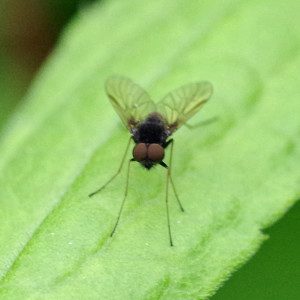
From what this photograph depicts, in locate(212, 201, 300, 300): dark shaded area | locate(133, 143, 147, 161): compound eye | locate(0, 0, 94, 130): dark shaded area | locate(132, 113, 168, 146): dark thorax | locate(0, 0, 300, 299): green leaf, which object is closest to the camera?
locate(0, 0, 300, 299): green leaf

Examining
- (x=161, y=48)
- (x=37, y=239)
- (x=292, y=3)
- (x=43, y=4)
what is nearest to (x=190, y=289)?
(x=37, y=239)

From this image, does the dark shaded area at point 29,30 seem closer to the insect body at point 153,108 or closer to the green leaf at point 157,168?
the green leaf at point 157,168

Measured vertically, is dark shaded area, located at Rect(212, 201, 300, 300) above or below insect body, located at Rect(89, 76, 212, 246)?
below

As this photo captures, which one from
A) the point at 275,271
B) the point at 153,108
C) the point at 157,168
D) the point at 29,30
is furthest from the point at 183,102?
the point at 29,30

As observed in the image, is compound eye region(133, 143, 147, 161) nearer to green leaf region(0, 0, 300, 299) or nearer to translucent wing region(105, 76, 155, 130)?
green leaf region(0, 0, 300, 299)

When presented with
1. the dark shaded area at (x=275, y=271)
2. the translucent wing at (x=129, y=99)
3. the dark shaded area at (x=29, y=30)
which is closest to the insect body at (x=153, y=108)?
the translucent wing at (x=129, y=99)

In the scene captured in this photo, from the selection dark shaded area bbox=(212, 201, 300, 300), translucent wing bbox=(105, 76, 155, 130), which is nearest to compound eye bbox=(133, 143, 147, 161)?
translucent wing bbox=(105, 76, 155, 130)

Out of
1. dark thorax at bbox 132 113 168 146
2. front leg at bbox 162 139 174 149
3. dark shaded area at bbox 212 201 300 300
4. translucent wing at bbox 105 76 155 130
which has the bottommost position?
dark shaded area at bbox 212 201 300 300

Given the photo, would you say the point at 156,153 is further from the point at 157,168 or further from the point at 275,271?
the point at 275,271
